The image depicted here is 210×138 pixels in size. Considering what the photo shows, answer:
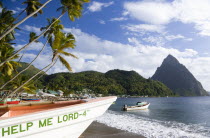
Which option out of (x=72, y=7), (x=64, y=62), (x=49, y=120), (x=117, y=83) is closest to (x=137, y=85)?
(x=117, y=83)

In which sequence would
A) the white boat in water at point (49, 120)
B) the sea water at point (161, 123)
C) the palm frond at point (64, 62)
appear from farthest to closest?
1. the sea water at point (161, 123)
2. the palm frond at point (64, 62)
3. the white boat in water at point (49, 120)

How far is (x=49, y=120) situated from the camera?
13.6ft

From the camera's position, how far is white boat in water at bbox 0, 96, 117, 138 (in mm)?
3614

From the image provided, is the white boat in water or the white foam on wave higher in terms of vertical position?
the white boat in water

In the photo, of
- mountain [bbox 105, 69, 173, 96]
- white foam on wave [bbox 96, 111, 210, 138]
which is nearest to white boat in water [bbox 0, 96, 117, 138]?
white foam on wave [bbox 96, 111, 210, 138]

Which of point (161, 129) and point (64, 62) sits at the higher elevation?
point (64, 62)

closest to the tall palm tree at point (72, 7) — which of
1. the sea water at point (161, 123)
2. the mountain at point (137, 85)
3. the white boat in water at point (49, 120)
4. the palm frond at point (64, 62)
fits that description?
the palm frond at point (64, 62)

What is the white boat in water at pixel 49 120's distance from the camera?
361 centimetres

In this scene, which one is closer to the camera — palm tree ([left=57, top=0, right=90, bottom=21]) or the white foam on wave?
palm tree ([left=57, top=0, right=90, bottom=21])

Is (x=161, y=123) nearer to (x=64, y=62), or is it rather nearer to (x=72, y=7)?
(x=64, y=62)

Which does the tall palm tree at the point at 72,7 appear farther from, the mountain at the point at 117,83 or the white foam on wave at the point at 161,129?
the mountain at the point at 117,83

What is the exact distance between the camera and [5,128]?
353 centimetres

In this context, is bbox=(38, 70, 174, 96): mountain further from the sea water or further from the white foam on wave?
the white foam on wave

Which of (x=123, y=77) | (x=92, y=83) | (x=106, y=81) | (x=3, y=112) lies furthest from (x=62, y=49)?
(x=123, y=77)
